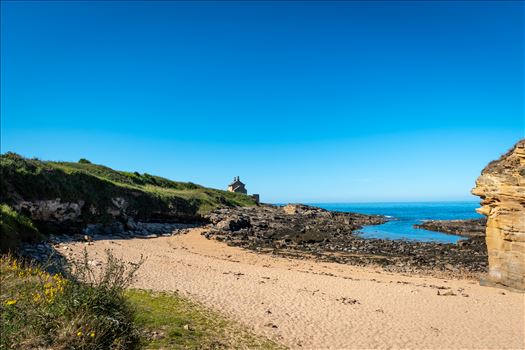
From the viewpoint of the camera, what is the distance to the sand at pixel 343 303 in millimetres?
11516

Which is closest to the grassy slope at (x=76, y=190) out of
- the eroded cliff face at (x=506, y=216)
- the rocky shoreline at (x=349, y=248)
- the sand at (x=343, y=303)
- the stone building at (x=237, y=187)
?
the rocky shoreline at (x=349, y=248)

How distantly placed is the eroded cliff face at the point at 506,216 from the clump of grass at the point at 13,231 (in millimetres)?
23874

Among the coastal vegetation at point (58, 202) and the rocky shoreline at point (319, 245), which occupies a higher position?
the coastal vegetation at point (58, 202)

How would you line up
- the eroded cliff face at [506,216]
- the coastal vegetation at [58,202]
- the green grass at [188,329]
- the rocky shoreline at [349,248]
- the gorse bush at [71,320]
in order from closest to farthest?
1. the gorse bush at [71,320]
2. the green grass at [188,329]
3. the eroded cliff face at [506,216]
4. the coastal vegetation at [58,202]
5. the rocky shoreline at [349,248]

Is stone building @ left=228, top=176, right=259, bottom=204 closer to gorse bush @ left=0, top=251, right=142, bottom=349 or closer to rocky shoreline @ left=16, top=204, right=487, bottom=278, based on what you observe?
rocky shoreline @ left=16, top=204, right=487, bottom=278

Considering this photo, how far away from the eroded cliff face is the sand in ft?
3.66

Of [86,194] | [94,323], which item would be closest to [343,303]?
[94,323]

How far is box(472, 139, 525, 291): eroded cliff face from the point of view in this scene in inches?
703

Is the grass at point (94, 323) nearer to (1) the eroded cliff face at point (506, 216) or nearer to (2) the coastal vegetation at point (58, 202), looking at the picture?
(2) the coastal vegetation at point (58, 202)

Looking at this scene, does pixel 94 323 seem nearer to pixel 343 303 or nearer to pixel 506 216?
pixel 343 303

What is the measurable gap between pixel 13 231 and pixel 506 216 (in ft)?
85.5

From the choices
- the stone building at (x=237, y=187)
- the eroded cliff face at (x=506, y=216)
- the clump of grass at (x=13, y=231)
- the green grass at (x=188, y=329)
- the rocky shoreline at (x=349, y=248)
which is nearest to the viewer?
the green grass at (x=188, y=329)

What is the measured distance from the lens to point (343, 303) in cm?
1519

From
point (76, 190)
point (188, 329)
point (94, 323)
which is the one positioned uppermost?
point (76, 190)
